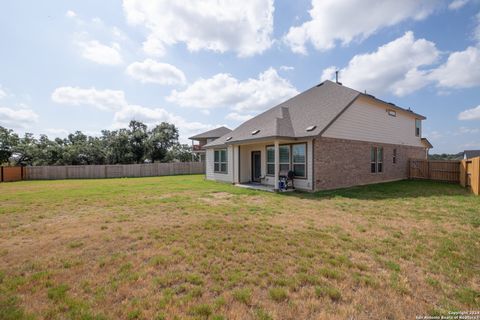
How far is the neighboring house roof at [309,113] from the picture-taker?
1079 centimetres

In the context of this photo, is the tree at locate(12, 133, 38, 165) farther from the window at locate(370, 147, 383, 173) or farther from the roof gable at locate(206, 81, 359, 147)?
the window at locate(370, 147, 383, 173)

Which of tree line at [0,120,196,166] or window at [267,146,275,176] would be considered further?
tree line at [0,120,196,166]

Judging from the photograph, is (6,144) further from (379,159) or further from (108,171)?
(379,159)

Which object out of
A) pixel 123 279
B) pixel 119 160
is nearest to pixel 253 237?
pixel 123 279

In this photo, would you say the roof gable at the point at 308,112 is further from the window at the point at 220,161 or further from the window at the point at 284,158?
the window at the point at 284,158

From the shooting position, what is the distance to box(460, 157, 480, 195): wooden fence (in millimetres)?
9366

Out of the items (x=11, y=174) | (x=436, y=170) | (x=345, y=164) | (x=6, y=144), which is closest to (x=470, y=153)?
(x=436, y=170)

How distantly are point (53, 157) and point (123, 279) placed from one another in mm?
30960

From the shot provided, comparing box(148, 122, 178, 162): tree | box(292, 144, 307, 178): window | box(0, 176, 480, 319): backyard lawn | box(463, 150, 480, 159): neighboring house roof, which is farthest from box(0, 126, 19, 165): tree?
box(463, 150, 480, 159): neighboring house roof

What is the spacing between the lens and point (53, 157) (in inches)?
1028

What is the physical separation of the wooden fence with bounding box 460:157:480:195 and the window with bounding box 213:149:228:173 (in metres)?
12.4

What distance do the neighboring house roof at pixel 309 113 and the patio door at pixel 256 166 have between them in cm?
174

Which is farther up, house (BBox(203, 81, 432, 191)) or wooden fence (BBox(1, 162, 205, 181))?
house (BBox(203, 81, 432, 191))

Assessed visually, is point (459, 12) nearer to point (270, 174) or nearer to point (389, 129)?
point (389, 129)
